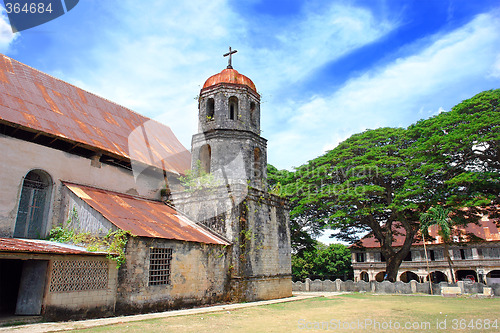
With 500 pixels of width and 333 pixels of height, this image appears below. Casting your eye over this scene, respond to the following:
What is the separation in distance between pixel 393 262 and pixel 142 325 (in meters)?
19.4

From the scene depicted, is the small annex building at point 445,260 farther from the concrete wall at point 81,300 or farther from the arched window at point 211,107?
the concrete wall at point 81,300

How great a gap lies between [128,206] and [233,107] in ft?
22.7

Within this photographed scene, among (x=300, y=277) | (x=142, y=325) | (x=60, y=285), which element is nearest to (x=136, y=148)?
(x=60, y=285)

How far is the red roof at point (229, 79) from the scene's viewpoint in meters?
16.8

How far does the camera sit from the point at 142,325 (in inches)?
318

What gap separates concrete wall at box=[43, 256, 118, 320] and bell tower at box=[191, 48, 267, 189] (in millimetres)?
6703

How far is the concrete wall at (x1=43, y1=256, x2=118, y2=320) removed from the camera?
27.9 feet

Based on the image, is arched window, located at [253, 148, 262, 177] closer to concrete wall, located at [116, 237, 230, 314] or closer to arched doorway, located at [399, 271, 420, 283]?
concrete wall, located at [116, 237, 230, 314]

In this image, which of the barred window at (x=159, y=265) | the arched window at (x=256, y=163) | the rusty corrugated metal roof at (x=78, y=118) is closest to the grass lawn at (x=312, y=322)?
the barred window at (x=159, y=265)

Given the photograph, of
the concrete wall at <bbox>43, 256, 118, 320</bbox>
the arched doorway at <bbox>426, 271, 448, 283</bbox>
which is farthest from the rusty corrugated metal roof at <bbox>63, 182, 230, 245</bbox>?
the arched doorway at <bbox>426, 271, 448, 283</bbox>

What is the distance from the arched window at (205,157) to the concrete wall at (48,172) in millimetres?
3243

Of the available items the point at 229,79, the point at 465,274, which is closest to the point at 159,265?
the point at 229,79

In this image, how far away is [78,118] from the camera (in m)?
14.6

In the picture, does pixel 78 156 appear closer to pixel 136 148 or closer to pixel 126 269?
pixel 136 148
